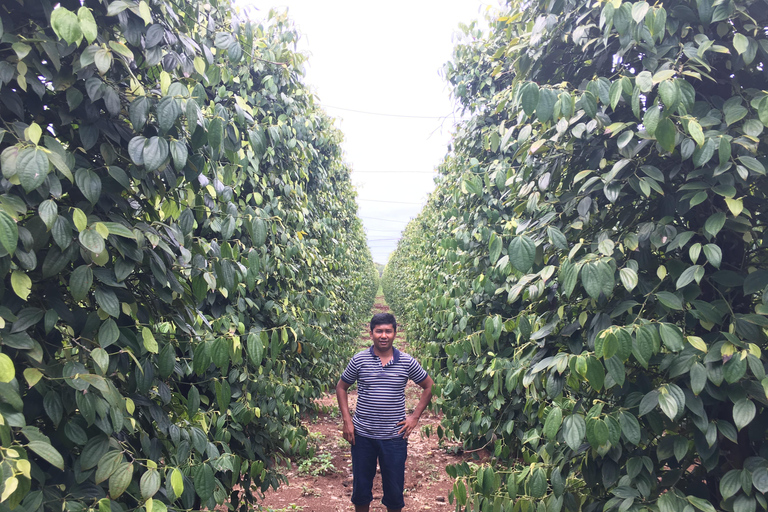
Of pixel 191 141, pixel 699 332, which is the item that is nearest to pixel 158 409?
pixel 191 141

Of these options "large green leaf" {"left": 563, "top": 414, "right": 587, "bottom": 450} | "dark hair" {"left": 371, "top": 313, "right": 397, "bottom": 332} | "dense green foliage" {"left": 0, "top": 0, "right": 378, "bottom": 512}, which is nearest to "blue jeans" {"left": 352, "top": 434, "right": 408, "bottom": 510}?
"dark hair" {"left": 371, "top": 313, "right": 397, "bottom": 332}

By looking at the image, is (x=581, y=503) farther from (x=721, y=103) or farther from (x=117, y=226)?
(x=117, y=226)

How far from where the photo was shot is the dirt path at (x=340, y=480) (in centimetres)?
409

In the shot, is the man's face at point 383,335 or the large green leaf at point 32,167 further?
the man's face at point 383,335

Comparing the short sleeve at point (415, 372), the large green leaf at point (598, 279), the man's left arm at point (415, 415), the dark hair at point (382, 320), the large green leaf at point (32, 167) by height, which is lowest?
the man's left arm at point (415, 415)

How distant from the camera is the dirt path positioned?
4086 millimetres

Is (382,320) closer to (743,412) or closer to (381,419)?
(381,419)

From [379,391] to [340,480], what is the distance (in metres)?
1.89

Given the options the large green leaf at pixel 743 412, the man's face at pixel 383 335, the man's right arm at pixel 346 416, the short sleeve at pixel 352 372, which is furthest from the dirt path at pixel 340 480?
the large green leaf at pixel 743 412

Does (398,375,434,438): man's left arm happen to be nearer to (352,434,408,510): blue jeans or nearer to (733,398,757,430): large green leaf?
(352,434,408,510): blue jeans

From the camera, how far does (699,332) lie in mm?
1664

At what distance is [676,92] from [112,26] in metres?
1.68

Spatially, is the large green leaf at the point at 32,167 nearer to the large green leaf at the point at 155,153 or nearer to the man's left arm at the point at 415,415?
the large green leaf at the point at 155,153

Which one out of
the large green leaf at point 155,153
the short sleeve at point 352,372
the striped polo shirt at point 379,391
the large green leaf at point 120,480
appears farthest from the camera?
the short sleeve at point 352,372
